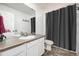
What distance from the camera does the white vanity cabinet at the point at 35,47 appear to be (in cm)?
114

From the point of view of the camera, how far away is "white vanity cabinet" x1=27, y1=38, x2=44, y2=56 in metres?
1.14

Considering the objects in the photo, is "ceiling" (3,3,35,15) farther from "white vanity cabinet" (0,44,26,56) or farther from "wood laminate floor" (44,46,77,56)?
"wood laminate floor" (44,46,77,56)

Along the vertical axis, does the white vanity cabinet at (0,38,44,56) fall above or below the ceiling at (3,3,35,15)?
below

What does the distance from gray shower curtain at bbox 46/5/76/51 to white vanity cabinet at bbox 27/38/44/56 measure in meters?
0.14

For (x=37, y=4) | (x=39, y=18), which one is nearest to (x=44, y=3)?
(x=37, y=4)

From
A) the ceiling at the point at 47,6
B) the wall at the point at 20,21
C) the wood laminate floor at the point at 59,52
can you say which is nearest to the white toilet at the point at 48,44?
the wood laminate floor at the point at 59,52

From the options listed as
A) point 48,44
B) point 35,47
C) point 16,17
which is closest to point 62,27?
point 48,44

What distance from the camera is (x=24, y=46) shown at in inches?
45.6

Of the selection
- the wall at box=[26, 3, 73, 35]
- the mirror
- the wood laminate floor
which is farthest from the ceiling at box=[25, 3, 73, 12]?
the wood laminate floor

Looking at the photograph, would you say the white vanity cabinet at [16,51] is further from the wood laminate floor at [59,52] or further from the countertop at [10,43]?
the wood laminate floor at [59,52]

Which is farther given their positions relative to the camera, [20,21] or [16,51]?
[20,21]

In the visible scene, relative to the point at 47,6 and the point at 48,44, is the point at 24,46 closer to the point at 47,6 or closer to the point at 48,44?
the point at 48,44

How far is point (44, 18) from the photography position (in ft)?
3.78

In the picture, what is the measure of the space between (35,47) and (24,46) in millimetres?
156
